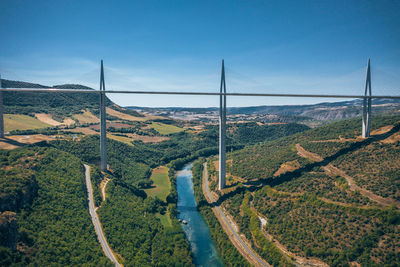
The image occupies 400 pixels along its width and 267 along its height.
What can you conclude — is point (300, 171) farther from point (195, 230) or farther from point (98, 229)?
point (98, 229)

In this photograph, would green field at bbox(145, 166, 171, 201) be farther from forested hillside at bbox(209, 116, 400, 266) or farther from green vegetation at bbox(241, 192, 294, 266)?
green vegetation at bbox(241, 192, 294, 266)

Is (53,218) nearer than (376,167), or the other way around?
(53,218)

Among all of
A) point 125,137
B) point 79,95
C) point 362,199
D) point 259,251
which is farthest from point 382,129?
point 79,95

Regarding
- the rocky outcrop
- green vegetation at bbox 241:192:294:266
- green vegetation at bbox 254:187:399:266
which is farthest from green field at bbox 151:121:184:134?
the rocky outcrop

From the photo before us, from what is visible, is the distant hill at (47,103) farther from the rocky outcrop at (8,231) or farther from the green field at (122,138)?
the rocky outcrop at (8,231)

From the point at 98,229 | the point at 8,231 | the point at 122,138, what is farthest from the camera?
the point at 122,138

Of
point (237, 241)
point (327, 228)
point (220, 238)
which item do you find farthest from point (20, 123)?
point (327, 228)

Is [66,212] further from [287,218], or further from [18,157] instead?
[287,218]
